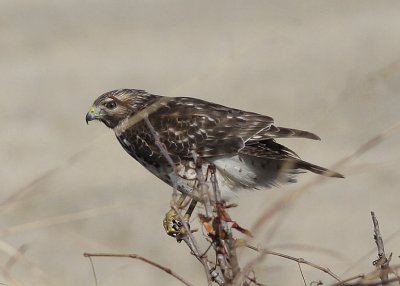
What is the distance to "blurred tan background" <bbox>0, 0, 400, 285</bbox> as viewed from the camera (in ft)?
43.7

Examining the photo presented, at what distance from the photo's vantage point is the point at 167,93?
9.89 meters

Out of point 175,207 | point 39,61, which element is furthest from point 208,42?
point 175,207

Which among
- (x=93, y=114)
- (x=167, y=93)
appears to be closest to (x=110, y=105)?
(x=93, y=114)

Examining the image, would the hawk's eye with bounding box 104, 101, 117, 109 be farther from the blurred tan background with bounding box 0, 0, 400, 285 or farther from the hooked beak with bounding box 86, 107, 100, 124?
the blurred tan background with bounding box 0, 0, 400, 285

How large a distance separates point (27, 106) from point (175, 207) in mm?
14253

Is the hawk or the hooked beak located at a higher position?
the hawk

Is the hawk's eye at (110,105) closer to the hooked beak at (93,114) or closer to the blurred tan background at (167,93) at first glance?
the hooked beak at (93,114)

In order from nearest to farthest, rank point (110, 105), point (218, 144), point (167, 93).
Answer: point (218, 144) → point (110, 105) → point (167, 93)

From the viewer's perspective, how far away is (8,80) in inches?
747

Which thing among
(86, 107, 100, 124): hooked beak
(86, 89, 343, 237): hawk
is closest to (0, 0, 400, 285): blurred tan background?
(86, 107, 100, 124): hooked beak

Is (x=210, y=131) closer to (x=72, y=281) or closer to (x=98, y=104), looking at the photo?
(x=98, y=104)

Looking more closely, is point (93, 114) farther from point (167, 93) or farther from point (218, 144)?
point (167, 93)

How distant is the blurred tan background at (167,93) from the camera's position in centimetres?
1330

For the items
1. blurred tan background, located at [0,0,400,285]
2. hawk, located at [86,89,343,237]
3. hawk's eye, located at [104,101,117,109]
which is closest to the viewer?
hawk, located at [86,89,343,237]
